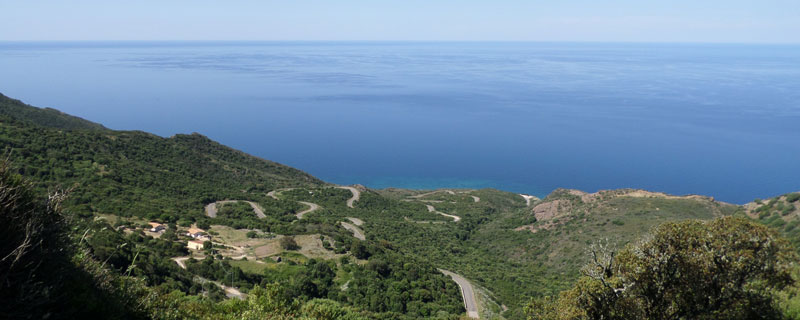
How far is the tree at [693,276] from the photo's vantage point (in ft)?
34.5

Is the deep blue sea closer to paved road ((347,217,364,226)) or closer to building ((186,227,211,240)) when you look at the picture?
paved road ((347,217,364,226))

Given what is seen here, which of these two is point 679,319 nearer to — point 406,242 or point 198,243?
point 198,243

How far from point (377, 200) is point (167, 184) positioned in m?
29.3

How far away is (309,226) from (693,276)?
31.0 metres

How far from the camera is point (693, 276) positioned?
1081cm

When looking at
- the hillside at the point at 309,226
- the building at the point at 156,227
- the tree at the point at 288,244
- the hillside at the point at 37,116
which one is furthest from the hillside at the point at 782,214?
the hillside at the point at 37,116

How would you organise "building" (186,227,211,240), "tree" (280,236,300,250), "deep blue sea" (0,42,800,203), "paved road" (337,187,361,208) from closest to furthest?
"building" (186,227,211,240) → "tree" (280,236,300,250) → "paved road" (337,187,361,208) → "deep blue sea" (0,42,800,203)

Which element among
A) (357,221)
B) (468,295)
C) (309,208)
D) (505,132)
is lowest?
(505,132)

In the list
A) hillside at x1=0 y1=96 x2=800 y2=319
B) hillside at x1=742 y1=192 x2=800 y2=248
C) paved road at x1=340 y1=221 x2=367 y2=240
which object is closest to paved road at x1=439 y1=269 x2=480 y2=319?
hillside at x1=0 y1=96 x2=800 y2=319

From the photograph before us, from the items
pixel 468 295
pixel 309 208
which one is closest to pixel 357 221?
pixel 309 208

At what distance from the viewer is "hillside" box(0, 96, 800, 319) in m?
22.8

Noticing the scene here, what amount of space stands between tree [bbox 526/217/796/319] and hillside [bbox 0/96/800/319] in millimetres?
6999

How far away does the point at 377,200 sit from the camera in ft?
208

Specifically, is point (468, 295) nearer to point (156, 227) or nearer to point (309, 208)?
point (156, 227)
